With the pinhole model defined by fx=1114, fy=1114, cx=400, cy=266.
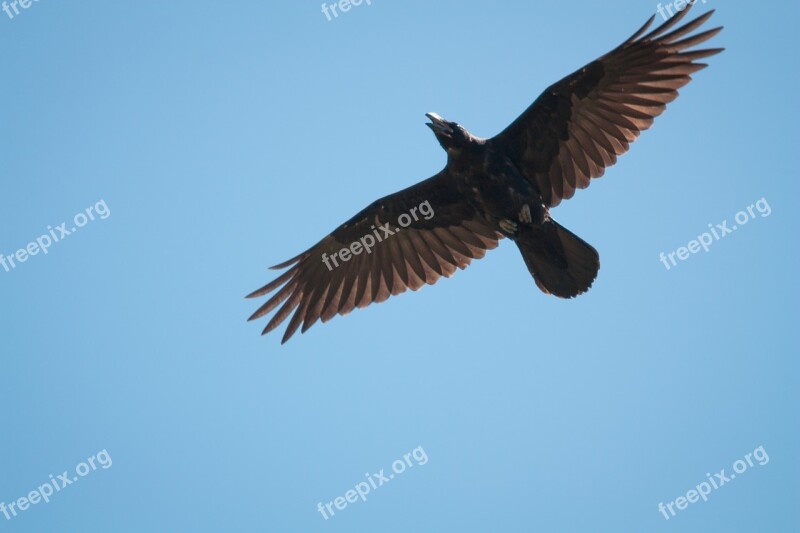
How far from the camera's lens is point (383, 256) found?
13812 mm

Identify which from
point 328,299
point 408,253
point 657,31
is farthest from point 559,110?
point 328,299

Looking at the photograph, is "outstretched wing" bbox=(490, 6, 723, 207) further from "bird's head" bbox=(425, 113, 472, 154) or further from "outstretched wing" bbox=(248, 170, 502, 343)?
"outstretched wing" bbox=(248, 170, 502, 343)

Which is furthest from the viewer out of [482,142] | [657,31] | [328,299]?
[328,299]

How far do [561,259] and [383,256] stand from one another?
2632mm

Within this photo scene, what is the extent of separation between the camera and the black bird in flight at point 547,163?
38.9 ft

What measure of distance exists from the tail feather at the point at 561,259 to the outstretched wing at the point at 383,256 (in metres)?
1.13

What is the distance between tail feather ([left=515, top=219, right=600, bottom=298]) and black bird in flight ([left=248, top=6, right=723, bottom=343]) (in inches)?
0.4

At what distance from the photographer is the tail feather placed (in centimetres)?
1198

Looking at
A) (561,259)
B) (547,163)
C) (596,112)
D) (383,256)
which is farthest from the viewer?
(383,256)

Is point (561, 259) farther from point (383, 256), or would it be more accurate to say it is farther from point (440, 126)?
point (383, 256)

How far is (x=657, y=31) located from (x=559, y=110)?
1340mm

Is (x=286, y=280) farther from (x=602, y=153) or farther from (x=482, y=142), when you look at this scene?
(x=602, y=153)

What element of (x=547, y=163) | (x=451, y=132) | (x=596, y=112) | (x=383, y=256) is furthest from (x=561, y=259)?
(x=383, y=256)

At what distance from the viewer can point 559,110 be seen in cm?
1224
